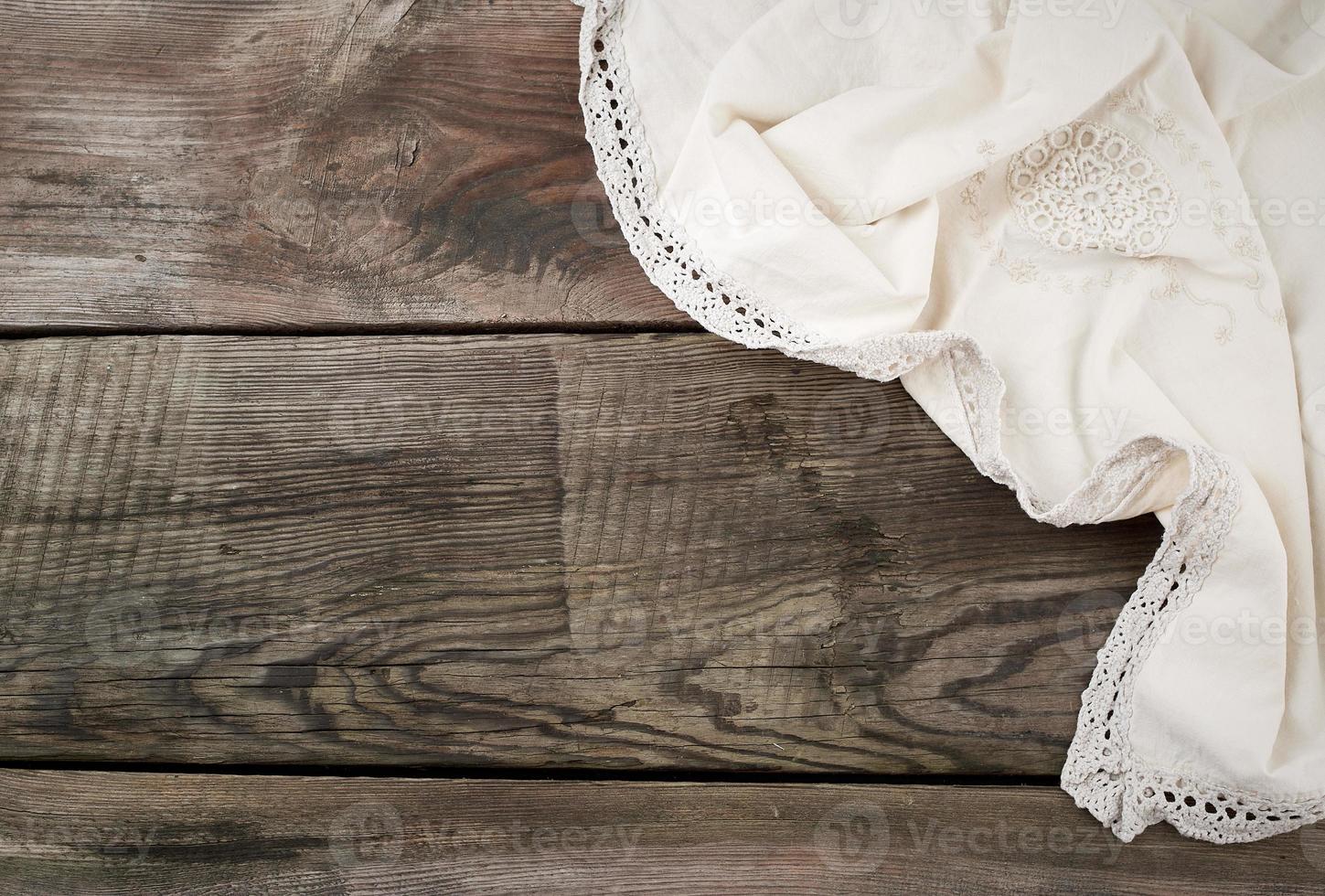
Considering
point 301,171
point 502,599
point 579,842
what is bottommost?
point 579,842

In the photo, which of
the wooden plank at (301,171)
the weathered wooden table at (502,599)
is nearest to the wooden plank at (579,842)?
the weathered wooden table at (502,599)

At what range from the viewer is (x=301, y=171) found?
0.76 m

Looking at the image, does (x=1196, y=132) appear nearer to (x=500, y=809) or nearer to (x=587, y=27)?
(x=587, y=27)

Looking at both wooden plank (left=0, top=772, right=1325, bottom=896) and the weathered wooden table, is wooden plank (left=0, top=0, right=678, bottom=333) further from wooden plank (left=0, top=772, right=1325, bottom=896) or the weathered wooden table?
wooden plank (left=0, top=772, right=1325, bottom=896)

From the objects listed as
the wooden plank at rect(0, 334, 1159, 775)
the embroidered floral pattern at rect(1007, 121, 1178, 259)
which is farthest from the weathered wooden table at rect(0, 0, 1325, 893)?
the embroidered floral pattern at rect(1007, 121, 1178, 259)

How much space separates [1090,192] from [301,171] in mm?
673

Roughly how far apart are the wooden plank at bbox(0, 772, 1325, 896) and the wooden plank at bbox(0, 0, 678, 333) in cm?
39

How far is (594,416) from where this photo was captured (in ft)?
2.33

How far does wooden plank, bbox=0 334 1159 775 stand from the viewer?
68 cm

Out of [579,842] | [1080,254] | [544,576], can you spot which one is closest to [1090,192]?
[1080,254]

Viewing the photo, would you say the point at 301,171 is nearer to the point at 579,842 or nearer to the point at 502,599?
the point at 502,599

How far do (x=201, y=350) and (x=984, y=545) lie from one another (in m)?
0.68

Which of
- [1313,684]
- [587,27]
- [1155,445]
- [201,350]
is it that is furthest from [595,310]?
[1313,684]

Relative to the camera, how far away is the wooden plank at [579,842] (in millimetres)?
666
